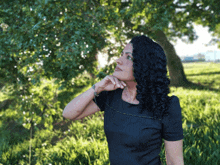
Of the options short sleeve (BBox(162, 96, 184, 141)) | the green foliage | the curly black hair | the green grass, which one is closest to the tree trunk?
the green grass

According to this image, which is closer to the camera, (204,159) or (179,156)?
(179,156)

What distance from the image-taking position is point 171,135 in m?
1.43

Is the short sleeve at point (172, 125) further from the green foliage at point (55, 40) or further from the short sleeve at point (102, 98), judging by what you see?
the green foliage at point (55, 40)

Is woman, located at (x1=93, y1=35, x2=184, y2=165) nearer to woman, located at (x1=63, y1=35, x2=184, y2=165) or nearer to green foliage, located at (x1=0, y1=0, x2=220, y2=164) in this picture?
woman, located at (x1=63, y1=35, x2=184, y2=165)

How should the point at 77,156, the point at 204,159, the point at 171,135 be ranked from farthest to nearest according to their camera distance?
the point at 77,156
the point at 204,159
the point at 171,135

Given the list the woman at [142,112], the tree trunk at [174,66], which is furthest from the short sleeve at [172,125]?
the tree trunk at [174,66]

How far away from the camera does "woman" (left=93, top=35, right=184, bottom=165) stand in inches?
56.2

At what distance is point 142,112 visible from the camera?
148cm

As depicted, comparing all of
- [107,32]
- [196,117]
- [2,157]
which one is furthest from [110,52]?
[2,157]

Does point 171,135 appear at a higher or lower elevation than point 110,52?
lower

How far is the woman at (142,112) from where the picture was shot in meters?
1.43

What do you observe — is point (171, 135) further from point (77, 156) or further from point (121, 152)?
point (77, 156)

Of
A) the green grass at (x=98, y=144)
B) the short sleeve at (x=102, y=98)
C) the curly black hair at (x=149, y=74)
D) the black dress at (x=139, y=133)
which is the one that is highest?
the curly black hair at (x=149, y=74)

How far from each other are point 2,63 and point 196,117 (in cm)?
542
